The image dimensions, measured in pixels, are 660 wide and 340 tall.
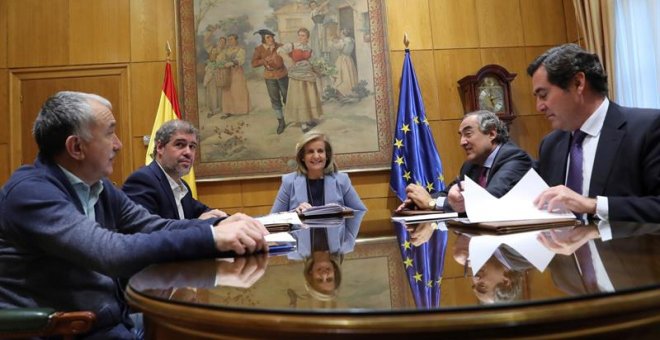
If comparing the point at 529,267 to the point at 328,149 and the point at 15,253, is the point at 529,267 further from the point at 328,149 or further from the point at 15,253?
the point at 328,149

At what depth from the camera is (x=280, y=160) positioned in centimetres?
508

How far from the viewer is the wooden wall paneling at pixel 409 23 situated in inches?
210

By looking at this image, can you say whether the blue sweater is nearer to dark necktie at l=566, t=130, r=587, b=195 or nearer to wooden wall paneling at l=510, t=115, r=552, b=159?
dark necktie at l=566, t=130, r=587, b=195

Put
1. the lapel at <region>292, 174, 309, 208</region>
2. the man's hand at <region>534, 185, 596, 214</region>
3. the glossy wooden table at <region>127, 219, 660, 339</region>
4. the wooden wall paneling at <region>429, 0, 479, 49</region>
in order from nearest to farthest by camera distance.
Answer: the glossy wooden table at <region>127, 219, 660, 339</region>
the man's hand at <region>534, 185, 596, 214</region>
the lapel at <region>292, 174, 309, 208</region>
the wooden wall paneling at <region>429, 0, 479, 49</region>

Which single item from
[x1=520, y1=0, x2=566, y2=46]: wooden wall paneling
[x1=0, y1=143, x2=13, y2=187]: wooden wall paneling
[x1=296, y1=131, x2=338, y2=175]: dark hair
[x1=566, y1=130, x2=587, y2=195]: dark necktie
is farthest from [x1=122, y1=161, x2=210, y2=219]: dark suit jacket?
[x1=520, y1=0, x2=566, y2=46]: wooden wall paneling

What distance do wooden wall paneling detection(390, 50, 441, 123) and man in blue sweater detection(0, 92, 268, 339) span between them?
4.04 meters

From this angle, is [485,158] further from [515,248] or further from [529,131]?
[515,248]

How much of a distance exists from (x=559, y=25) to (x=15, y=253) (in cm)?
585

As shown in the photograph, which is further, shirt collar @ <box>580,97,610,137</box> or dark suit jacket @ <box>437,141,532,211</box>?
dark suit jacket @ <box>437,141,532,211</box>

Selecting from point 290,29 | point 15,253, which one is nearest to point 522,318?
point 15,253

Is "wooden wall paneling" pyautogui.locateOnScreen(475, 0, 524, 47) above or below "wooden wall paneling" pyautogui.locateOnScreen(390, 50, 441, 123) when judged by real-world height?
above

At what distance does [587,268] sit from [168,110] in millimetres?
4597

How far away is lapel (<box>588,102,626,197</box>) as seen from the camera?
1.82 meters

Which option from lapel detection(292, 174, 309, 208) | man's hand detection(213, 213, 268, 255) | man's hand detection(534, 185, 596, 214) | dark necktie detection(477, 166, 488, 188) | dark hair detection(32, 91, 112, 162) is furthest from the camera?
lapel detection(292, 174, 309, 208)
